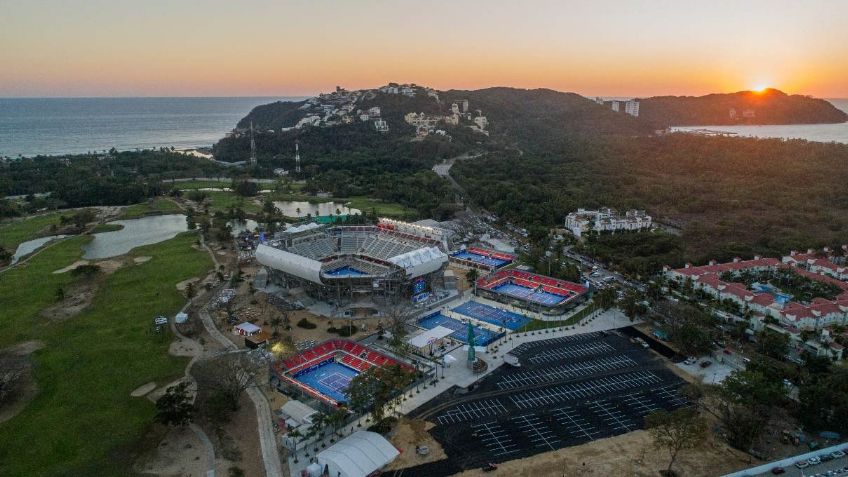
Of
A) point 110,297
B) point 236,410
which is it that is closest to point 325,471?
point 236,410

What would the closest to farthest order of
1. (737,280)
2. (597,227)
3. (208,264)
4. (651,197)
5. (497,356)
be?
(497,356)
(737,280)
(208,264)
(597,227)
(651,197)

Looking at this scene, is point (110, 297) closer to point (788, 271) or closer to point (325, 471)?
point (325, 471)

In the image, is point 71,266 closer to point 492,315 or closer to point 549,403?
point 492,315

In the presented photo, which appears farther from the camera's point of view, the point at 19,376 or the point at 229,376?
the point at 19,376

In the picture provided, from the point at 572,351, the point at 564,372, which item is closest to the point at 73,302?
the point at 564,372

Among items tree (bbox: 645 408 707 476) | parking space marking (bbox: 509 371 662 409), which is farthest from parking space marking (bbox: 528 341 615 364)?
tree (bbox: 645 408 707 476)

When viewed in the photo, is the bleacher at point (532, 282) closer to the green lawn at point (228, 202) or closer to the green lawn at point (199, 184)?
the green lawn at point (228, 202)
